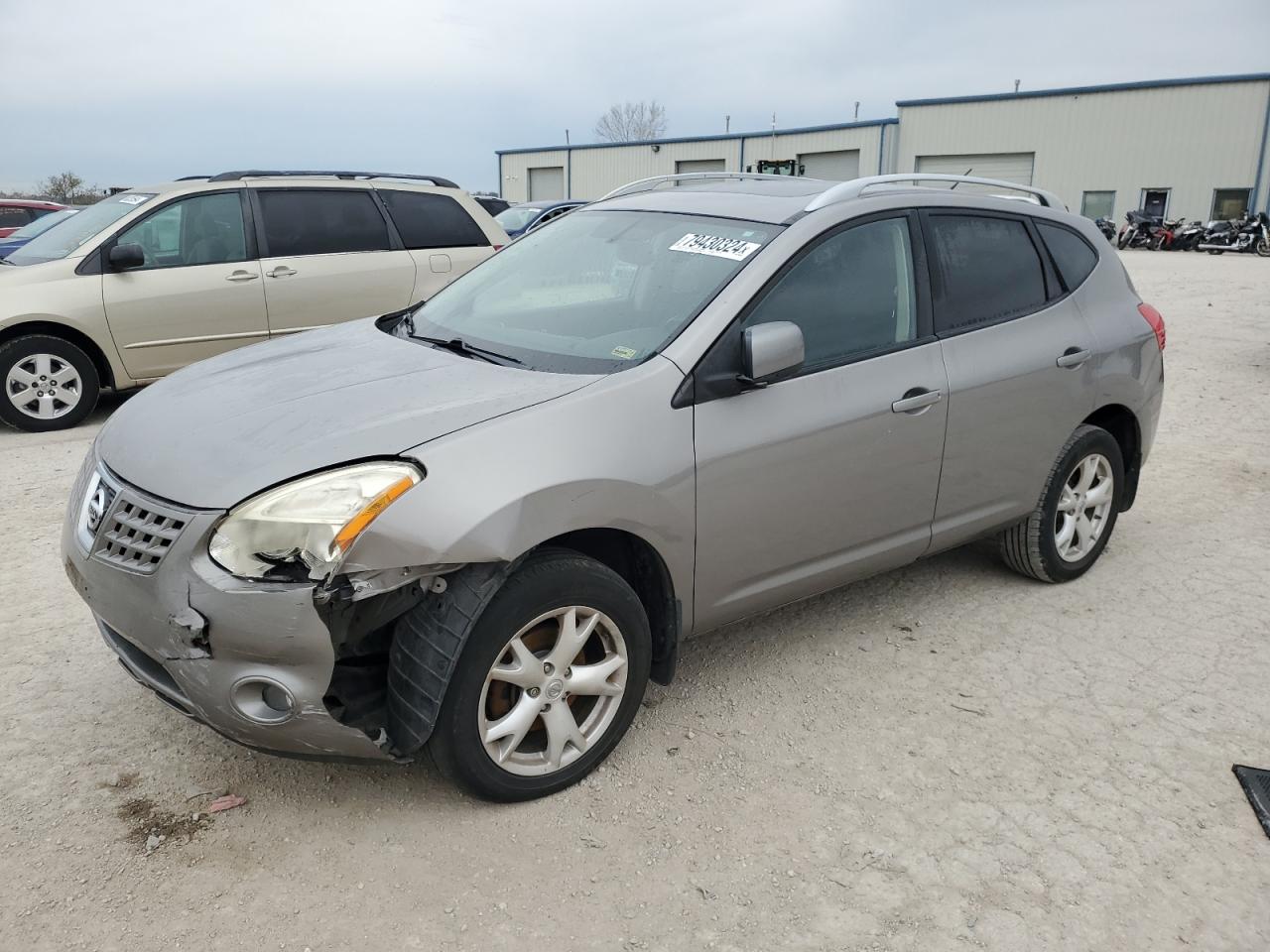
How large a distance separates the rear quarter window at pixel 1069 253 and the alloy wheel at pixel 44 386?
6527mm

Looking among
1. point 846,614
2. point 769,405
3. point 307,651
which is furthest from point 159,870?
point 846,614

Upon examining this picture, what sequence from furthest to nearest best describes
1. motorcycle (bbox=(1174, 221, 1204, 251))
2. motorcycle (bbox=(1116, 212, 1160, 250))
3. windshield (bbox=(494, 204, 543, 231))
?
motorcycle (bbox=(1116, 212, 1160, 250)) < motorcycle (bbox=(1174, 221, 1204, 251)) < windshield (bbox=(494, 204, 543, 231))

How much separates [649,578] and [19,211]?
13.3 meters

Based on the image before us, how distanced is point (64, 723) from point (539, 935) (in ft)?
6.11

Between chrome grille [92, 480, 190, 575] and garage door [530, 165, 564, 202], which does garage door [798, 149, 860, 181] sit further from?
chrome grille [92, 480, 190, 575]

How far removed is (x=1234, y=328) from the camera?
12203 millimetres

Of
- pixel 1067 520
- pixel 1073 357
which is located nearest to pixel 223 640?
pixel 1073 357

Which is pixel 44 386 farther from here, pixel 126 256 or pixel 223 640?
pixel 223 640

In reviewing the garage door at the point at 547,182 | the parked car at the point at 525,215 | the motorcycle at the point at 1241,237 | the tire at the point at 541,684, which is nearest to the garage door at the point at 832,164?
the garage door at the point at 547,182

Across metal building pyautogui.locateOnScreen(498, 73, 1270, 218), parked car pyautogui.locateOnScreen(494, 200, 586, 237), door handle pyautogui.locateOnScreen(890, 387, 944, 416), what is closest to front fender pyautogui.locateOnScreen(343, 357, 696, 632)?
door handle pyautogui.locateOnScreen(890, 387, 944, 416)

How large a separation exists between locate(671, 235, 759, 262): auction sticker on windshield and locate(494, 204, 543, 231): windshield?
1289 centimetres

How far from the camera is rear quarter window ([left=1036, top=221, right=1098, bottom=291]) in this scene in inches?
169

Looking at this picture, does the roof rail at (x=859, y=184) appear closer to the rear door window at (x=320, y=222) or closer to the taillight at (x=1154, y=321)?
the taillight at (x=1154, y=321)

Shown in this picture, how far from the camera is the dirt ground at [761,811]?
246 centimetres
